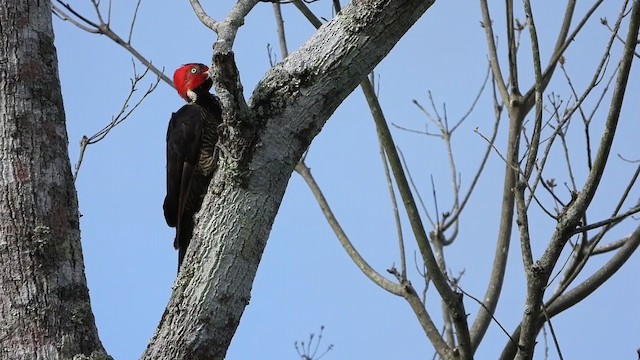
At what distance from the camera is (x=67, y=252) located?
2.51 m

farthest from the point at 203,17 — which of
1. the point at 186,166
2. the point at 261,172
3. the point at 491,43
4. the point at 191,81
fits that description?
the point at 491,43

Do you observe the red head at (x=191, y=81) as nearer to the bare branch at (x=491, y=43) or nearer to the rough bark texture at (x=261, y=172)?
the bare branch at (x=491, y=43)

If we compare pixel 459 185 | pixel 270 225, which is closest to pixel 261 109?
pixel 270 225

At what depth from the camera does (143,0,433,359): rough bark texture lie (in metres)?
2.46

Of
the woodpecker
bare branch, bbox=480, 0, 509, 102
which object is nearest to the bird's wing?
the woodpecker

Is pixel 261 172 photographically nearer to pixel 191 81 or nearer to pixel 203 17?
pixel 203 17

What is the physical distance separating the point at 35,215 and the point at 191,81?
8.92 ft

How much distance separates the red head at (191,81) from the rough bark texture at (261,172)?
2.49 meters

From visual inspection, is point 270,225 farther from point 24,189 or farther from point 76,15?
point 76,15

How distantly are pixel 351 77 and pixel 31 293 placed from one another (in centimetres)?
113

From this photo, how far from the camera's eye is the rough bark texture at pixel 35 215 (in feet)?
7.89

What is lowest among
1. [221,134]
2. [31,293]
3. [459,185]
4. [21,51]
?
[31,293]

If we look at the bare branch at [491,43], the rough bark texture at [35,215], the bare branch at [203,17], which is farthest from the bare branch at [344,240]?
the rough bark texture at [35,215]

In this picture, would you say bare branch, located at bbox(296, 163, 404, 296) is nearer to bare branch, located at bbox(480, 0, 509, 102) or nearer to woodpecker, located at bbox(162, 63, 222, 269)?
woodpecker, located at bbox(162, 63, 222, 269)
